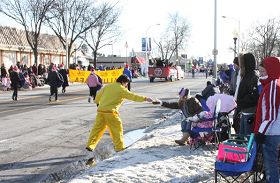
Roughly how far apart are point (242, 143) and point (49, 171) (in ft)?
11.8

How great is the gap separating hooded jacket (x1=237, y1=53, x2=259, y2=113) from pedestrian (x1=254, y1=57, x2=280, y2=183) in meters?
1.90

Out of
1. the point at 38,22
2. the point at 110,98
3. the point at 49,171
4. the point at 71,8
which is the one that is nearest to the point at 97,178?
the point at 49,171

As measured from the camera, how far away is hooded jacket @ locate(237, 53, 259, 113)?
7781mm

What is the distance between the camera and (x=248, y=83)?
780 centimetres

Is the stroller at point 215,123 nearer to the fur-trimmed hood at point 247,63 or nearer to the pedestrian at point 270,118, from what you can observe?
the fur-trimmed hood at point 247,63

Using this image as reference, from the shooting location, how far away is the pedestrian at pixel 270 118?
5.59 meters

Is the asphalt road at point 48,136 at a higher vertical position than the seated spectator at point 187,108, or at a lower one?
lower

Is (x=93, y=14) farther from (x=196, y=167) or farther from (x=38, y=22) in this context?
(x=196, y=167)

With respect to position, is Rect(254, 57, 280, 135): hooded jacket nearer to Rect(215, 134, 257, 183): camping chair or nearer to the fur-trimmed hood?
Rect(215, 134, 257, 183): camping chair

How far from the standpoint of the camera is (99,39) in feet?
193

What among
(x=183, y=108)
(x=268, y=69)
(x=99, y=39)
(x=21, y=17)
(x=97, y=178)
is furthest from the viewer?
(x=99, y=39)

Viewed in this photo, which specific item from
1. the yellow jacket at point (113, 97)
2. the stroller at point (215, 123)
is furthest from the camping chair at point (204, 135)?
the yellow jacket at point (113, 97)

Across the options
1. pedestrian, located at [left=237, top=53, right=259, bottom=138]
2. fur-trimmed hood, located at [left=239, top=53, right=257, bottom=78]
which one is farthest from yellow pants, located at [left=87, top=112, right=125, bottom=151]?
fur-trimmed hood, located at [left=239, top=53, right=257, bottom=78]

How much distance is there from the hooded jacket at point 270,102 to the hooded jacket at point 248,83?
2025mm
